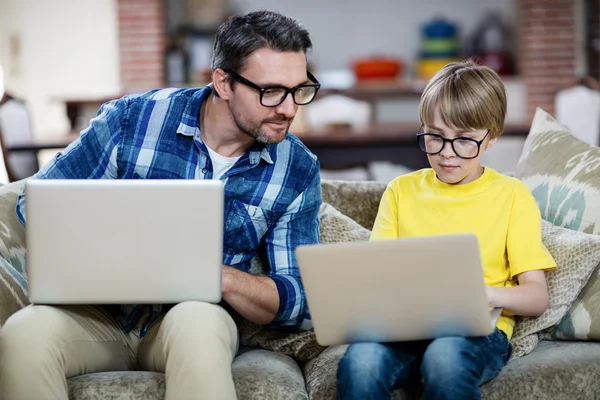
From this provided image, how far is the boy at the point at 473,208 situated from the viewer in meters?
1.58

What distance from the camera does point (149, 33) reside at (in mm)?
6492

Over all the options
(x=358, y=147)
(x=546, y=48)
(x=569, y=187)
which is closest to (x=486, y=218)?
(x=569, y=187)

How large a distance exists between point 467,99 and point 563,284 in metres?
0.43

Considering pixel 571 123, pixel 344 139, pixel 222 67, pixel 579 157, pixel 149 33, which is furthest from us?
pixel 149 33

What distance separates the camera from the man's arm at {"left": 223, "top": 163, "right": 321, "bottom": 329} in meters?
1.68

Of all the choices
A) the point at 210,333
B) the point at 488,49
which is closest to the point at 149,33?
the point at 488,49

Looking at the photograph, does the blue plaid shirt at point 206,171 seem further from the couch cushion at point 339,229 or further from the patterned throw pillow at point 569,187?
the patterned throw pillow at point 569,187

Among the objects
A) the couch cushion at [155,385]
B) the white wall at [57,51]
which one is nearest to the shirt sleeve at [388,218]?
the couch cushion at [155,385]

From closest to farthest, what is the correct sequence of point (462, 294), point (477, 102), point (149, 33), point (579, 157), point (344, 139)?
point (462, 294), point (477, 102), point (579, 157), point (344, 139), point (149, 33)

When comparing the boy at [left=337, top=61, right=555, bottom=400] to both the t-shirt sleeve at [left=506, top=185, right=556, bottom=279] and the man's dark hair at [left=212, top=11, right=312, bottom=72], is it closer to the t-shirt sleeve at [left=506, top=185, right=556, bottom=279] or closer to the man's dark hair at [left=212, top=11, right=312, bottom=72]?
the t-shirt sleeve at [left=506, top=185, right=556, bottom=279]

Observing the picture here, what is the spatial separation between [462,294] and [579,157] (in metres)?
0.76

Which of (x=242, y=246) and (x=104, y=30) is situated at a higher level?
(x=104, y=30)

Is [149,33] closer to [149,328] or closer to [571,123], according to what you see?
[571,123]

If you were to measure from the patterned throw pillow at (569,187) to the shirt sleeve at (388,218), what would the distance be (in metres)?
0.40
